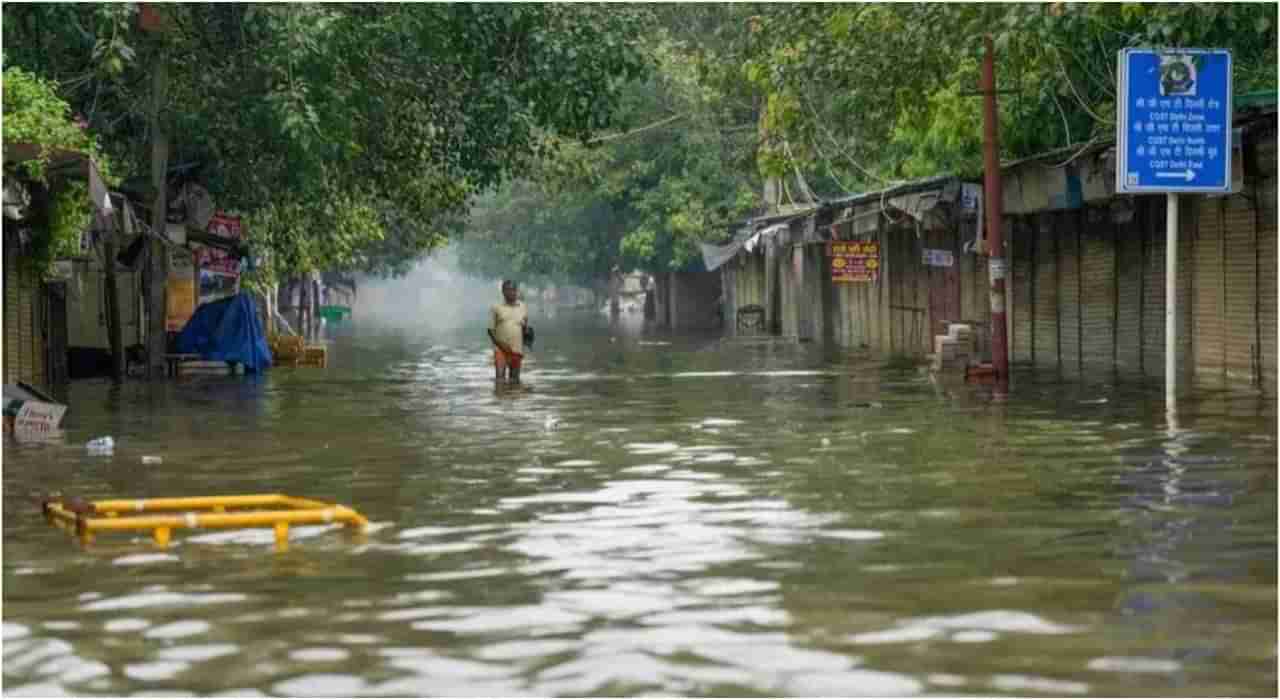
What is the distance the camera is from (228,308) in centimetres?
3183

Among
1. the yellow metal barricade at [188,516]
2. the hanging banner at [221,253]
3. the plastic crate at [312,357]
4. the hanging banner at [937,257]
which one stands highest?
the hanging banner at [221,253]

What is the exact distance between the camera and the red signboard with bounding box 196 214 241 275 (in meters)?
32.7

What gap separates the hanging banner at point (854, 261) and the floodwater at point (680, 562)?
16196mm

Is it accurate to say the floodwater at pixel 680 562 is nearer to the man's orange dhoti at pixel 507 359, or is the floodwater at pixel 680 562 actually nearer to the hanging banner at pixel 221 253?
the man's orange dhoti at pixel 507 359

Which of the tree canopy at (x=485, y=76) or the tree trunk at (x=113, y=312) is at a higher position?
the tree canopy at (x=485, y=76)

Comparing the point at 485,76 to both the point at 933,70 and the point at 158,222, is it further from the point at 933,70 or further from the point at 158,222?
the point at 933,70

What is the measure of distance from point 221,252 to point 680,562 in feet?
86.7

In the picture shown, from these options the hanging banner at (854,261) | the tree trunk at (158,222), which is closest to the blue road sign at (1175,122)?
the tree trunk at (158,222)

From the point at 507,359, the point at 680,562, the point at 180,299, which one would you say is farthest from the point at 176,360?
the point at 680,562

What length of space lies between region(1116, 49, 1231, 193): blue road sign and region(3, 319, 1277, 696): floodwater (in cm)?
209

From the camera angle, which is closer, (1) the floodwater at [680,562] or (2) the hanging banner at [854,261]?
(1) the floodwater at [680,562]

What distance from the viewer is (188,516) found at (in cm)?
1061

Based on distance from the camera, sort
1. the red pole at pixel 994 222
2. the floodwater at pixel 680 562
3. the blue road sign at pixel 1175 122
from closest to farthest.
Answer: the floodwater at pixel 680 562, the blue road sign at pixel 1175 122, the red pole at pixel 994 222

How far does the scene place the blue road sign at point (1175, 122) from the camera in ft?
63.6
